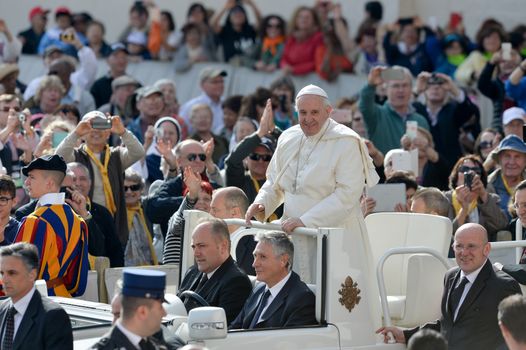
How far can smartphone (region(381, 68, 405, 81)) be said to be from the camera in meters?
15.6

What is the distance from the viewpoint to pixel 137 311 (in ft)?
23.7

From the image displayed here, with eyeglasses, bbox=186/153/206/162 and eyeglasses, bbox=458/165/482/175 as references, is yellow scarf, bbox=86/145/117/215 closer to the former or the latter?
eyeglasses, bbox=186/153/206/162

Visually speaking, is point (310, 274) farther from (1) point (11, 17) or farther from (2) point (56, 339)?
(1) point (11, 17)

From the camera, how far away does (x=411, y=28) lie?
19.9 m

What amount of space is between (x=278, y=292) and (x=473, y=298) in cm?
132

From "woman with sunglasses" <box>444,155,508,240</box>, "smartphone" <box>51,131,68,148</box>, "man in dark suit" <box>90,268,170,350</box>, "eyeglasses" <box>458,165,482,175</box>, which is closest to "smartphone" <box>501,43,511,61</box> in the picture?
Result: "eyeglasses" <box>458,165,482,175</box>

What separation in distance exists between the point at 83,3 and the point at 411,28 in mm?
6962

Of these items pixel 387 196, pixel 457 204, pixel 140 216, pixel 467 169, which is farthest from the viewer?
pixel 140 216

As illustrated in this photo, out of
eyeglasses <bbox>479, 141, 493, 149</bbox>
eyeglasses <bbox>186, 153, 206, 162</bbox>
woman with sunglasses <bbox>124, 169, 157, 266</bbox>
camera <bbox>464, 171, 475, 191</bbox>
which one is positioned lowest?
woman with sunglasses <bbox>124, 169, 157, 266</bbox>

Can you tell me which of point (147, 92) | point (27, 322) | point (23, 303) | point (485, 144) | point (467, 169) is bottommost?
point (27, 322)

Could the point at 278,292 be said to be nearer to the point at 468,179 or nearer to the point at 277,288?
the point at 277,288

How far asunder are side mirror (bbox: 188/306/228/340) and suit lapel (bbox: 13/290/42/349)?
2.91 feet

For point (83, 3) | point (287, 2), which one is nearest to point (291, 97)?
point (287, 2)

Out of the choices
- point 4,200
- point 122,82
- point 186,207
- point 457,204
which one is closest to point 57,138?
point 186,207
